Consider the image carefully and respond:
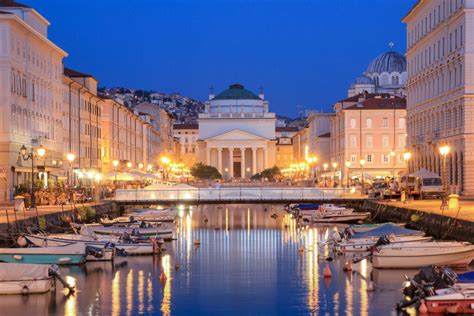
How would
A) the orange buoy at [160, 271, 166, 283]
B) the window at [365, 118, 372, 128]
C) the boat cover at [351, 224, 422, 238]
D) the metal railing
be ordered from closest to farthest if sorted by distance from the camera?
1. the orange buoy at [160, 271, 166, 283]
2. the boat cover at [351, 224, 422, 238]
3. the metal railing
4. the window at [365, 118, 372, 128]

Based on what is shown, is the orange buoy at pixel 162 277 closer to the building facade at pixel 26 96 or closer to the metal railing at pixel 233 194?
the building facade at pixel 26 96

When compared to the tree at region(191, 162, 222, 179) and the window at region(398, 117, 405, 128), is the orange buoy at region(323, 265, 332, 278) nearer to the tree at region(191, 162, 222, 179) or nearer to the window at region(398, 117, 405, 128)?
the window at region(398, 117, 405, 128)

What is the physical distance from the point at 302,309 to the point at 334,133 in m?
130

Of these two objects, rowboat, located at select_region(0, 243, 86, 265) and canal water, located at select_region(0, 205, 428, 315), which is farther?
rowboat, located at select_region(0, 243, 86, 265)

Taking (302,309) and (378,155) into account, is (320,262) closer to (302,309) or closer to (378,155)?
(302,309)

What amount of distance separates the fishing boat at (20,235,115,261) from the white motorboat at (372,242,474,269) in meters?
11.9

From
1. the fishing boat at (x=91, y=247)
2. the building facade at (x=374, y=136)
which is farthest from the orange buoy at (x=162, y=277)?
the building facade at (x=374, y=136)

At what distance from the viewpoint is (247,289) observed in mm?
38906

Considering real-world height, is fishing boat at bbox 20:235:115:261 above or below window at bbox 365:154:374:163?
below

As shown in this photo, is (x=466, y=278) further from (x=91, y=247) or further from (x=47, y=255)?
(x=91, y=247)

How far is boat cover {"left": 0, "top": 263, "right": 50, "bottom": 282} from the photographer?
1405 inches

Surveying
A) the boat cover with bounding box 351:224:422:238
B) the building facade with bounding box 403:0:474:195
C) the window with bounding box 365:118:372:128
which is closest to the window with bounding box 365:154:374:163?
the window with bounding box 365:118:372:128

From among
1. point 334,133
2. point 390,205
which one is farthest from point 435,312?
point 334,133

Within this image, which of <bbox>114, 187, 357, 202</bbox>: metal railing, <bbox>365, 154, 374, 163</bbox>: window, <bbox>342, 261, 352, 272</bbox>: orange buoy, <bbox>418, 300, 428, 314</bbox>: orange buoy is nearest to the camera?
<bbox>418, 300, 428, 314</bbox>: orange buoy
